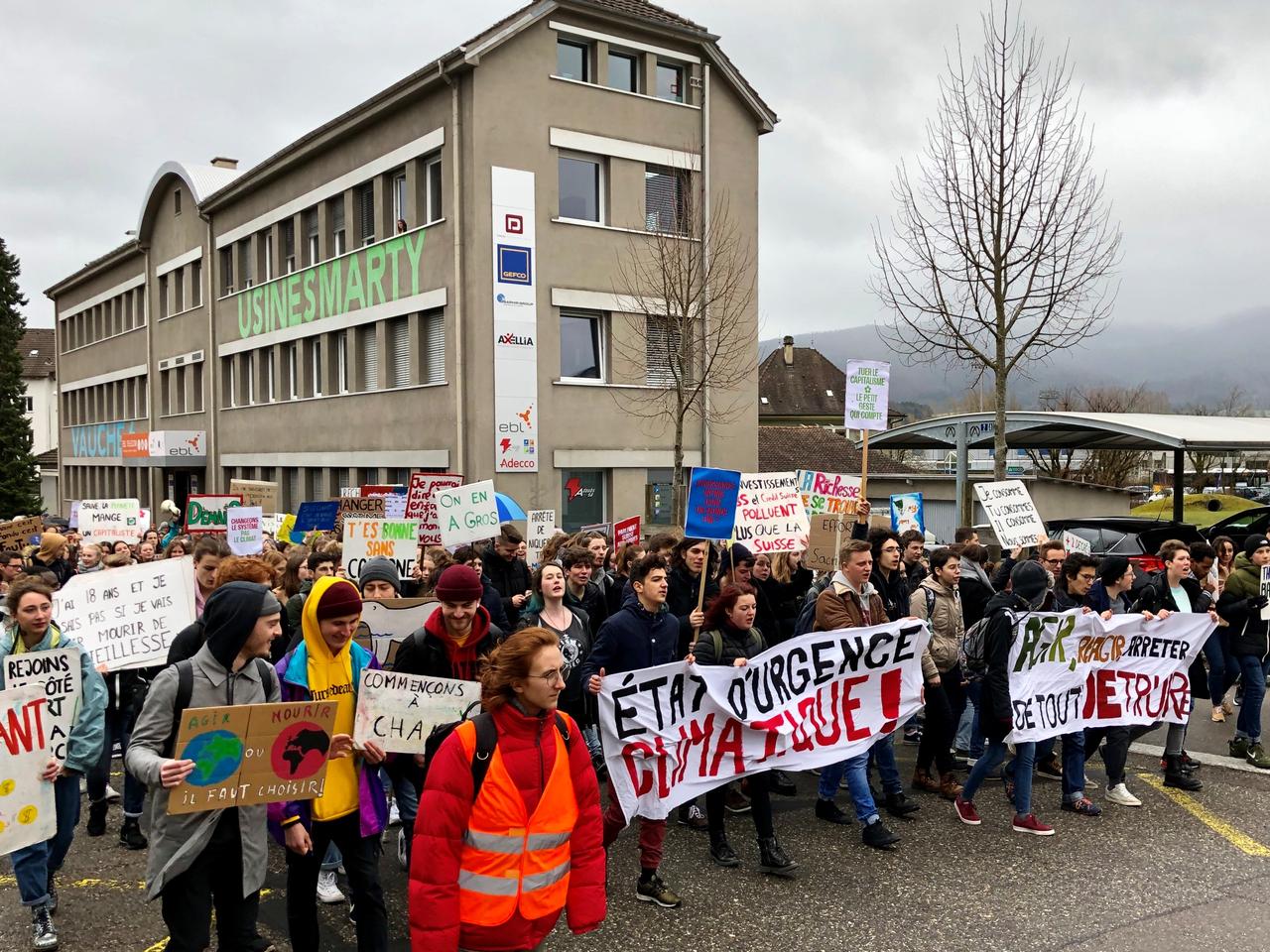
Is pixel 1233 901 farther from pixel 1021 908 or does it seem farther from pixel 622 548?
pixel 622 548

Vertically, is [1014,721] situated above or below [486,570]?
below

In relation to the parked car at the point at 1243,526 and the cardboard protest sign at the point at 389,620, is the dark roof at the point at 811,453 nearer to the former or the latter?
the parked car at the point at 1243,526

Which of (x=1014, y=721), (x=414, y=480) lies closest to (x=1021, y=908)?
(x=1014, y=721)

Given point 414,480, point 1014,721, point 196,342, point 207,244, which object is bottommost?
point 1014,721

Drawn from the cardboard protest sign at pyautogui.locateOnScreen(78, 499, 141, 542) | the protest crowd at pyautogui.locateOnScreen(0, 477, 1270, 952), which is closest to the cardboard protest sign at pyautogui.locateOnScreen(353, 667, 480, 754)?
the protest crowd at pyautogui.locateOnScreen(0, 477, 1270, 952)

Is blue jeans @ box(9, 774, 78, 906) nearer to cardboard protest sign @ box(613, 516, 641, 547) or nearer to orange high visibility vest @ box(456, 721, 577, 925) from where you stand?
orange high visibility vest @ box(456, 721, 577, 925)

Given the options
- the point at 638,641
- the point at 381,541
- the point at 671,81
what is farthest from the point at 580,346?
the point at 638,641

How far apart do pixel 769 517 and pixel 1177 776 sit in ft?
14.3

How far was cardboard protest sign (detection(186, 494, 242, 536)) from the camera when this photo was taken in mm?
17297

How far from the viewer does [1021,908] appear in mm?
5930

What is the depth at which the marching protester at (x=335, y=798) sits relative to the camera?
15.4 feet

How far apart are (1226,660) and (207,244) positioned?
33768mm

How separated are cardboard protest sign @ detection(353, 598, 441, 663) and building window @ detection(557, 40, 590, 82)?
1925cm

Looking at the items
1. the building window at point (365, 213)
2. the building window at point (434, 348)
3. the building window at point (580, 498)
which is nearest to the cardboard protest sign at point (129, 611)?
the building window at point (580, 498)
